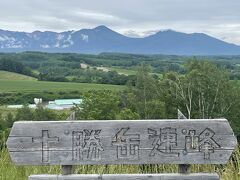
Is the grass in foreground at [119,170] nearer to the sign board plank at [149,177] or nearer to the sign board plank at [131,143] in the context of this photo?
the sign board plank at [149,177]

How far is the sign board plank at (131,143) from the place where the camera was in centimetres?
380

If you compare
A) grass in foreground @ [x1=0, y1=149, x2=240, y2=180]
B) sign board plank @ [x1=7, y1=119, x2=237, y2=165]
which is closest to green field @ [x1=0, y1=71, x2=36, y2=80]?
grass in foreground @ [x1=0, y1=149, x2=240, y2=180]

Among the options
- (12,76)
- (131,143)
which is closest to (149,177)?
(131,143)

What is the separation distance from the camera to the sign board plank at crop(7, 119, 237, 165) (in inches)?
150

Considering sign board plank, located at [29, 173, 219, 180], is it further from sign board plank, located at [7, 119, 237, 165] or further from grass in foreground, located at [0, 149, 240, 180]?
grass in foreground, located at [0, 149, 240, 180]

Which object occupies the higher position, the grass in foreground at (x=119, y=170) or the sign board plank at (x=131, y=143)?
the sign board plank at (x=131, y=143)

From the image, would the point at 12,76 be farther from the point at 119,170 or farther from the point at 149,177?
the point at 149,177

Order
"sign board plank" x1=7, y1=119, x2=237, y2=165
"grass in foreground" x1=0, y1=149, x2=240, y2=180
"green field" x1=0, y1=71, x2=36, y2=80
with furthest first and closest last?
1. "green field" x1=0, y1=71, x2=36, y2=80
2. "grass in foreground" x1=0, y1=149, x2=240, y2=180
3. "sign board plank" x1=7, y1=119, x2=237, y2=165

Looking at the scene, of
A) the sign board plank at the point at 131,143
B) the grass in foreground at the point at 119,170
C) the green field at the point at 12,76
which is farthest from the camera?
the green field at the point at 12,76

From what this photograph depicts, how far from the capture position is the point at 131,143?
12.5ft

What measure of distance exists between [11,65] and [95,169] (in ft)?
405

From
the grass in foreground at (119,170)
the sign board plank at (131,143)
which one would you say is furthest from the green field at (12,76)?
the sign board plank at (131,143)

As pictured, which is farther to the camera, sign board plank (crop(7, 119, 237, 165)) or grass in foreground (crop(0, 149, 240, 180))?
grass in foreground (crop(0, 149, 240, 180))

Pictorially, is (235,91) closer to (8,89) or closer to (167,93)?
(167,93)
